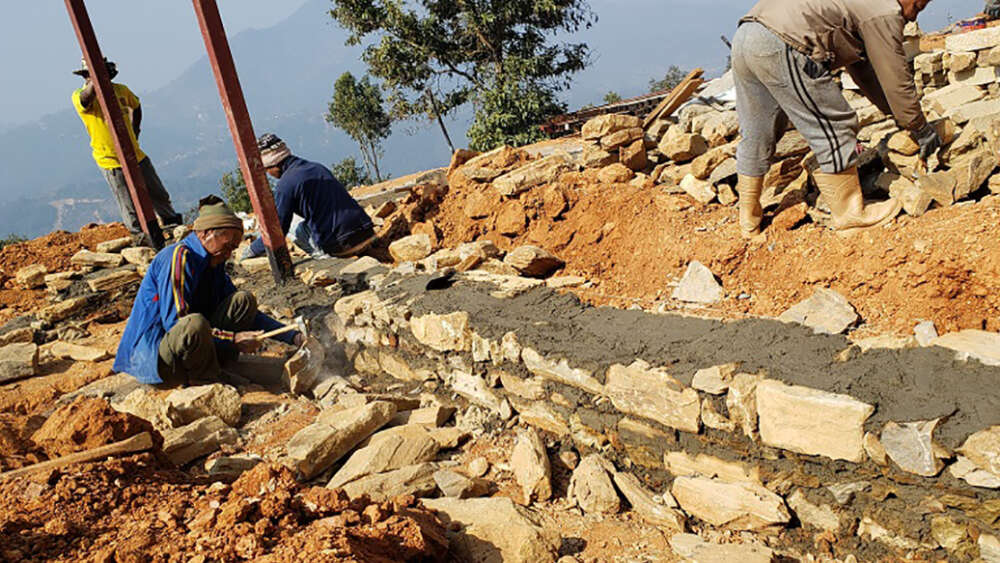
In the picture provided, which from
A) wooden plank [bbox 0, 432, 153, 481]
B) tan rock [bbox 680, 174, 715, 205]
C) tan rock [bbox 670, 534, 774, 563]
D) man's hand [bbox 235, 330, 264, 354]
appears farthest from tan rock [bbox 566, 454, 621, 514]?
man's hand [bbox 235, 330, 264, 354]

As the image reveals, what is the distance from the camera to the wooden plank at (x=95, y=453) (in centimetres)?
228

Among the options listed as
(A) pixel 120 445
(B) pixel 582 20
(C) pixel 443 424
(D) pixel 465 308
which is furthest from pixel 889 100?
(B) pixel 582 20

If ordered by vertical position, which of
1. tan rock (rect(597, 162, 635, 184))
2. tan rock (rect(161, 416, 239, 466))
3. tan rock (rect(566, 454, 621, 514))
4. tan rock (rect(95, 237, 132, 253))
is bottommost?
tan rock (rect(566, 454, 621, 514))

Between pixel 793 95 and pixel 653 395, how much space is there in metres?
1.77

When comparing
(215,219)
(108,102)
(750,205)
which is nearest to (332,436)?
(215,219)

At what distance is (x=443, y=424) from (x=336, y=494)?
131cm

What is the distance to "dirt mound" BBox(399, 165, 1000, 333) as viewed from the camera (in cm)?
261

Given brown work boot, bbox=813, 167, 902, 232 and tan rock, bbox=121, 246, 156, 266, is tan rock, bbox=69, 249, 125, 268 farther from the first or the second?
brown work boot, bbox=813, 167, 902, 232

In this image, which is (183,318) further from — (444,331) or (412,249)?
(412,249)

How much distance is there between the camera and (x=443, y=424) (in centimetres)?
332

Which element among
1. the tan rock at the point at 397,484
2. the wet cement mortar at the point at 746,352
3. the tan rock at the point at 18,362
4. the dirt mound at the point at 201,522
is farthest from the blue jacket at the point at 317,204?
the dirt mound at the point at 201,522

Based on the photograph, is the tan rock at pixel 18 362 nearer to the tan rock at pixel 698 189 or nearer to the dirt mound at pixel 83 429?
the dirt mound at pixel 83 429

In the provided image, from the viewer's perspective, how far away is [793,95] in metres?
3.04

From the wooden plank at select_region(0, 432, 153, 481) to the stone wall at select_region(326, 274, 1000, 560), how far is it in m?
1.61
